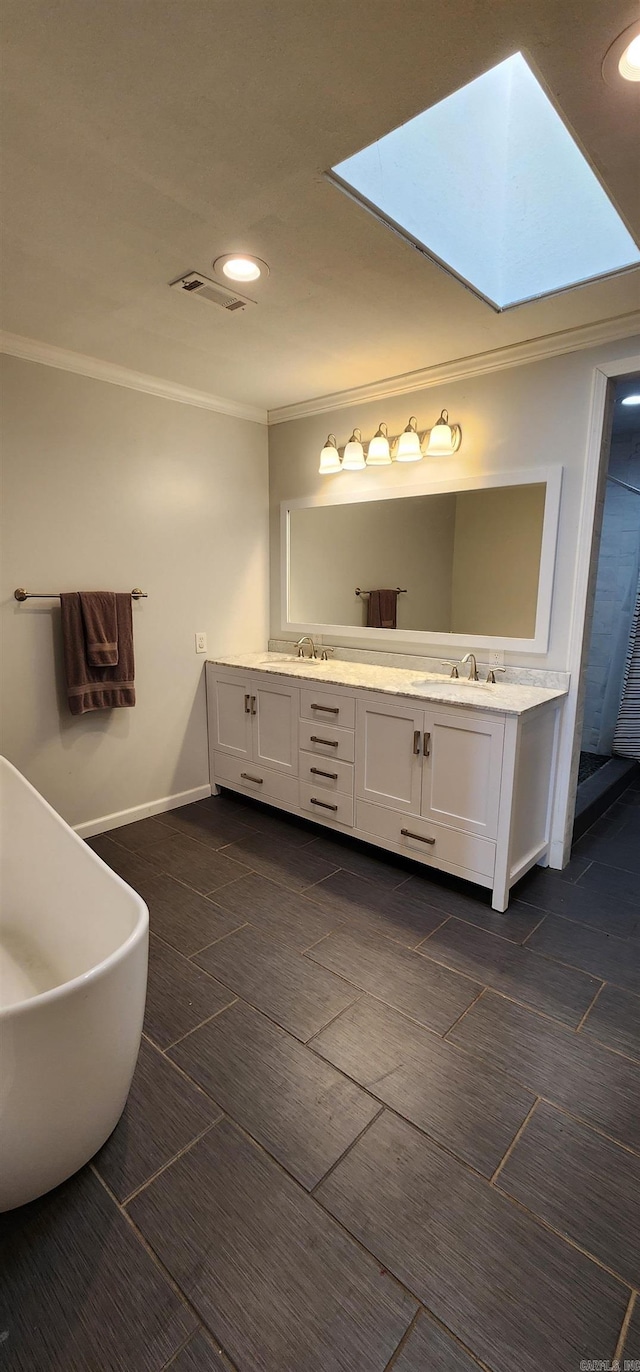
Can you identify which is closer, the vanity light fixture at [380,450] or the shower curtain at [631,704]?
the vanity light fixture at [380,450]

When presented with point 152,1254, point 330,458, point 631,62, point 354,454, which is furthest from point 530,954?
point 330,458

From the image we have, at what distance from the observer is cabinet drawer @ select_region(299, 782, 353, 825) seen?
2777 mm

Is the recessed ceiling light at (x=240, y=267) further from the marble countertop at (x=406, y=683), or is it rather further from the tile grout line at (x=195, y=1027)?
the tile grout line at (x=195, y=1027)

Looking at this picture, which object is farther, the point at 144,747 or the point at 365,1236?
the point at 144,747

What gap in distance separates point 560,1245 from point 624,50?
7.49ft

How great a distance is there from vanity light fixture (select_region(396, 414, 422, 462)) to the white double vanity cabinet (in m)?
1.06

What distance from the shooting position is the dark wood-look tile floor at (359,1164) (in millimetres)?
1023

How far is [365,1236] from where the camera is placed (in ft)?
3.82

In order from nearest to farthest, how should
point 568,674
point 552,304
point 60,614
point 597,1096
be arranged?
1. point 597,1096
2. point 552,304
3. point 568,674
4. point 60,614

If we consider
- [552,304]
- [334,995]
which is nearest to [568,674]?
[552,304]

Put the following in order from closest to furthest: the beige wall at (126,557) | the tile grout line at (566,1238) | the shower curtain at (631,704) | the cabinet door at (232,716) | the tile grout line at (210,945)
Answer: the tile grout line at (566,1238)
the tile grout line at (210,945)
the beige wall at (126,557)
the cabinet door at (232,716)
the shower curtain at (631,704)

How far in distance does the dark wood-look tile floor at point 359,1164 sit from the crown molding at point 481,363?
2255 millimetres

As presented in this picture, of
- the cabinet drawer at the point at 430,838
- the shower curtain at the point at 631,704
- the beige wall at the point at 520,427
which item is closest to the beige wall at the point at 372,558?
the beige wall at the point at 520,427

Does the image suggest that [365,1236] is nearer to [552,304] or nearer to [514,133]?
[552,304]
